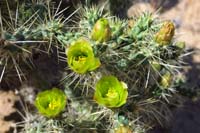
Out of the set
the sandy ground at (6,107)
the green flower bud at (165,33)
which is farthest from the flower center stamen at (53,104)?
the sandy ground at (6,107)

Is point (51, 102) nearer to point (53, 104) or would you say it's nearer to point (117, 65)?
point (53, 104)

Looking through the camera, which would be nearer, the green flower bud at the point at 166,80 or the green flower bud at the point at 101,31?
the green flower bud at the point at 101,31

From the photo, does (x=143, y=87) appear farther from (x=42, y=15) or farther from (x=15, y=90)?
(x=15, y=90)

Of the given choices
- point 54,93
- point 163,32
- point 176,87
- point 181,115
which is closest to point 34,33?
point 54,93

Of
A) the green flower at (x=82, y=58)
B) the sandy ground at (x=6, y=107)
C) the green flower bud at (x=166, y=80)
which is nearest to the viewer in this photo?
the green flower at (x=82, y=58)

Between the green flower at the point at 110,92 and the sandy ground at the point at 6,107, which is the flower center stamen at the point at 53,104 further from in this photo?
the sandy ground at the point at 6,107

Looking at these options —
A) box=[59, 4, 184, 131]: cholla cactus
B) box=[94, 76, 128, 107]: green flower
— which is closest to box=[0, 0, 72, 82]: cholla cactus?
box=[59, 4, 184, 131]: cholla cactus
